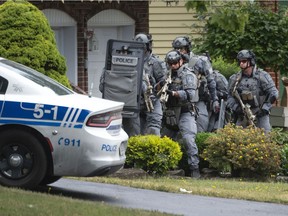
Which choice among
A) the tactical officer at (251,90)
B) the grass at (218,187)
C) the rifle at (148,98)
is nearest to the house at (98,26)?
the tactical officer at (251,90)

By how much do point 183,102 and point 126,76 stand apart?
93 centimetres

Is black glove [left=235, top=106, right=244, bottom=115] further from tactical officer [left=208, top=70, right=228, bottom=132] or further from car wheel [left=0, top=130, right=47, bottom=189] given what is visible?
car wheel [left=0, top=130, right=47, bottom=189]

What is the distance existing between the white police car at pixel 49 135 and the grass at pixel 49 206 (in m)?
0.46

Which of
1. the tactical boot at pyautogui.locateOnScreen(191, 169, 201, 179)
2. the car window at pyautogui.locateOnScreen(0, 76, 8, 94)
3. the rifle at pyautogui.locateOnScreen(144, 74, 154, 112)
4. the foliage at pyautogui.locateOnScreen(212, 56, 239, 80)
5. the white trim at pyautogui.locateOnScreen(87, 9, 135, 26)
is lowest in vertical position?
the tactical boot at pyautogui.locateOnScreen(191, 169, 201, 179)

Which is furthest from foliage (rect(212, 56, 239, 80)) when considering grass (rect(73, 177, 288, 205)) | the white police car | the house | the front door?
the white police car

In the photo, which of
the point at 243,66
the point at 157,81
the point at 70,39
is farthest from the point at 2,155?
the point at 70,39

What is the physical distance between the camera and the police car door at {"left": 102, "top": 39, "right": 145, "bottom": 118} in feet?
52.6

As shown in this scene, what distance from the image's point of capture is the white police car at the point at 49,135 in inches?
468

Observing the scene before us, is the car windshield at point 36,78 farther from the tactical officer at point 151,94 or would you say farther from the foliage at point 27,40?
the tactical officer at point 151,94

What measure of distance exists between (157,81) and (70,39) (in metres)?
7.85

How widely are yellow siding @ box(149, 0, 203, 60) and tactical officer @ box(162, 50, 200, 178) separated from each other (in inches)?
346

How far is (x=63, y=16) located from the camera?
24.0 meters

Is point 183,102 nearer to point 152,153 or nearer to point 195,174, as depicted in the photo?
point 195,174

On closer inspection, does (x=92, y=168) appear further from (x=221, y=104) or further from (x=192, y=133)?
(x=221, y=104)
